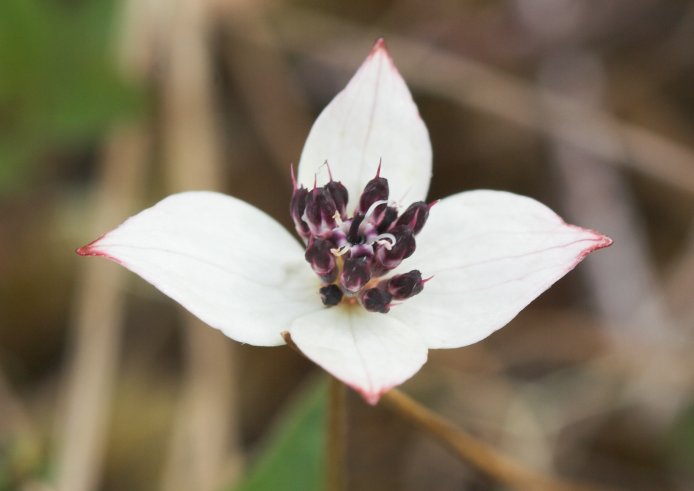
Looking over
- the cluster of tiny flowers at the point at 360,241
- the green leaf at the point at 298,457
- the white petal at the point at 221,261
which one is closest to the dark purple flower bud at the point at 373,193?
the cluster of tiny flowers at the point at 360,241

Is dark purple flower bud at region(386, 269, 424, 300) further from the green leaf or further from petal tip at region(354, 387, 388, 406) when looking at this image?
the green leaf

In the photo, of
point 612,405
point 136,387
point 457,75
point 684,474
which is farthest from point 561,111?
point 136,387

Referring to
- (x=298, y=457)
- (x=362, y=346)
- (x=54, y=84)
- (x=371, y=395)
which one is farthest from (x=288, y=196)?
(x=371, y=395)

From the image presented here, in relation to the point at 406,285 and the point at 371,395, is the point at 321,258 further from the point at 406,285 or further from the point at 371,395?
the point at 371,395

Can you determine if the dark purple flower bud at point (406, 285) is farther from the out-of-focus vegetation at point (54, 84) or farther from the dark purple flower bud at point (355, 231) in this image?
the out-of-focus vegetation at point (54, 84)

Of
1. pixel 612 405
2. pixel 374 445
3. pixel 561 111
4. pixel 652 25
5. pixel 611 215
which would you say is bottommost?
pixel 374 445

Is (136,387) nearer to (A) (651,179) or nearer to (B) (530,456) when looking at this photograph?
(B) (530,456)
